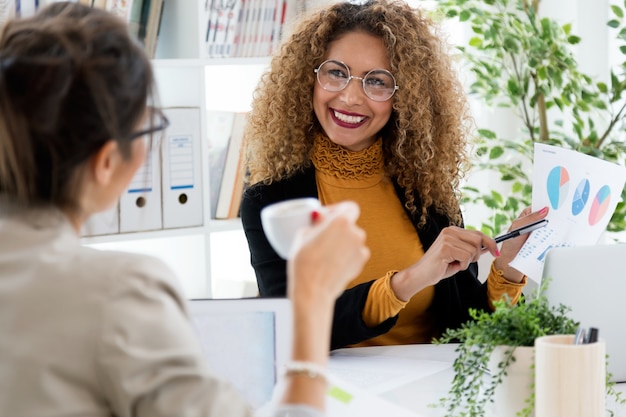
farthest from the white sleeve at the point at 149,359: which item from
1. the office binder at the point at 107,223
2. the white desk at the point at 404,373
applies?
the office binder at the point at 107,223

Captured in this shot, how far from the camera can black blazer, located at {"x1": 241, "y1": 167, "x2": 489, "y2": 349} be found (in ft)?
6.49

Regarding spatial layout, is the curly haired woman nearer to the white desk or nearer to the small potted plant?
the white desk

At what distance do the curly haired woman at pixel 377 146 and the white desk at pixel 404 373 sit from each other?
0.52 ft

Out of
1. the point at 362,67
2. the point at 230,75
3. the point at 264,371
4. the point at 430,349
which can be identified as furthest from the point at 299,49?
the point at 264,371

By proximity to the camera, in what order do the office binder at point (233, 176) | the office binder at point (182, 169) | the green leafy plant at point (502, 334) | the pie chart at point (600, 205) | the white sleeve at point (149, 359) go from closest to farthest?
the white sleeve at point (149, 359) < the green leafy plant at point (502, 334) < the pie chart at point (600, 205) < the office binder at point (182, 169) < the office binder at point (233, 176)

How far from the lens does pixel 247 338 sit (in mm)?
1378

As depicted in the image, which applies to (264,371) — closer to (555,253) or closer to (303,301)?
(303,301)

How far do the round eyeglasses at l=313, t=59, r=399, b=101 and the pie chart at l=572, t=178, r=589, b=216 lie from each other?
621 millimetres

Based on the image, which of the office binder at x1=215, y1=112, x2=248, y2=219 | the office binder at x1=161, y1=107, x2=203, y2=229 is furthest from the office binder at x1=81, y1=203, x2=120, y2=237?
the office binder at x1=215, y1=112, x2=248, y2=219

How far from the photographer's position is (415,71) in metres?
2.25

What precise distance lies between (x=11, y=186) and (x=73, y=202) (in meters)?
0.07

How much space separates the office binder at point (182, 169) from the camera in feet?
8.61

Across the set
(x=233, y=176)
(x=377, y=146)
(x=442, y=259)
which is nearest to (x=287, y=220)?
(x=442, y=259)

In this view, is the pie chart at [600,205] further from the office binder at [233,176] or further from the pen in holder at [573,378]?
the office binder at [233,176]
